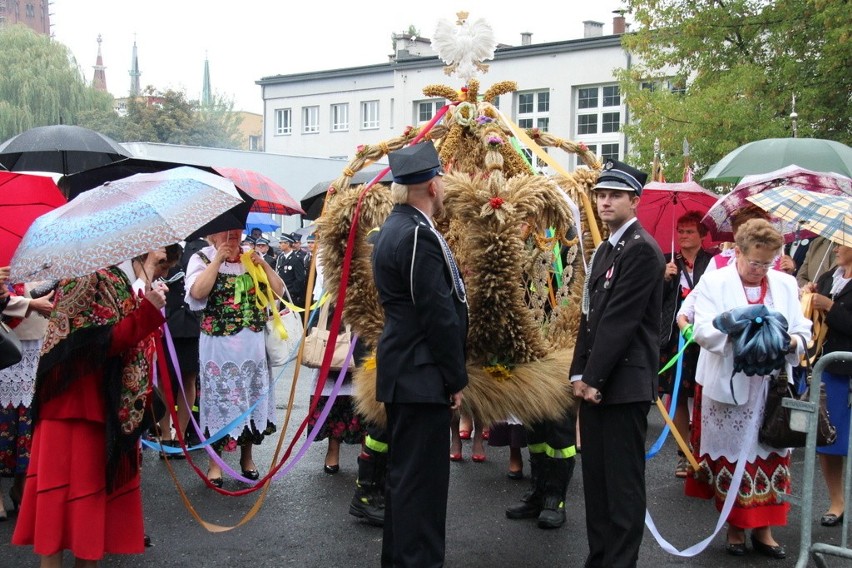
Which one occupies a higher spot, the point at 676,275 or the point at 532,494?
the point at 676,275

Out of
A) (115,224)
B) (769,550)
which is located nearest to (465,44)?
(115,224)

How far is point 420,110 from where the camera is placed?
42688 mm

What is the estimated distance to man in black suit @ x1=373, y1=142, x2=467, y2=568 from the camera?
4.50m

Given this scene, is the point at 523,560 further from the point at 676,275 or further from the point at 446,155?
the point at 676,275

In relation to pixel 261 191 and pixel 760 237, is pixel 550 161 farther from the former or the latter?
pixel 261 191

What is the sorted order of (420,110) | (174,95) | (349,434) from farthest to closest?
(174,95), (420,110), (349,434)

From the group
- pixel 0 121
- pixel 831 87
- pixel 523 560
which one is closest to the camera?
pixel 523 560

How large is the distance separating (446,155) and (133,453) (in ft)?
8.60

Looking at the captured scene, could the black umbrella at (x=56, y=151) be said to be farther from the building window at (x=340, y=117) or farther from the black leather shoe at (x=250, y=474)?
the building window at (x=340, y=117)

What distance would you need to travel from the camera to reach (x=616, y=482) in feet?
15.6

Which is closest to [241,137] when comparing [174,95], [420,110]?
[174,95]

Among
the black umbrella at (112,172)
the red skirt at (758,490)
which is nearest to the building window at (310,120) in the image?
the black umbrella at (112,172)

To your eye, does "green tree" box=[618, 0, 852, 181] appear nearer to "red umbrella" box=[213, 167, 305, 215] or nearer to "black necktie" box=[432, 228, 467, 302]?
"red umbrella" box=[213, 167, 305, 215]

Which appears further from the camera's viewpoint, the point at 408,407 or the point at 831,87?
the point at 831,87
